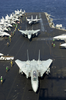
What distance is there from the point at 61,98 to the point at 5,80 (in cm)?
1301

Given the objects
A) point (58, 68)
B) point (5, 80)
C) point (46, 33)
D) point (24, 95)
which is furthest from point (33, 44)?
point (24, 95)

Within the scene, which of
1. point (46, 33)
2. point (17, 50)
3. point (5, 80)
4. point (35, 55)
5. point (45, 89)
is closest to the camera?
point (45, 89)

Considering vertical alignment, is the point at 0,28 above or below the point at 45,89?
above

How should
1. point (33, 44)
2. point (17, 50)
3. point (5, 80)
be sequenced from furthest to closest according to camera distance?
1. point (33, 44)
2. point (17, 50)
3. point (5, 80)

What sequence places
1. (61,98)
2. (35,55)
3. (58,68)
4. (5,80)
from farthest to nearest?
(35,55), (58,68), (5,80), (61,98)

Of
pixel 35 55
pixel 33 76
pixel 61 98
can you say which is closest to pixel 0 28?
pixel 35 55

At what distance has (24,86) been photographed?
88.3 feet

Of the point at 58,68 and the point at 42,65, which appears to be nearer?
the point at 42,65

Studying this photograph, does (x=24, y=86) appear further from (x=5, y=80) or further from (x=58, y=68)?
(x=58, y=68)

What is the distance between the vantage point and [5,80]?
29.2 m

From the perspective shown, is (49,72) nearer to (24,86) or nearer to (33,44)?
(24,86)

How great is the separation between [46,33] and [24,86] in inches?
1513

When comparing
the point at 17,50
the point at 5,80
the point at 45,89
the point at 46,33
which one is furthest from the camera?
the point at 46,33

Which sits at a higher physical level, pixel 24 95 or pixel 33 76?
pixel 33 76
